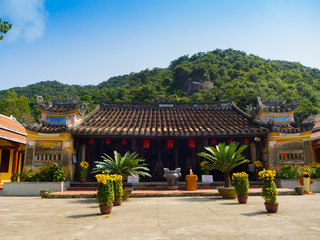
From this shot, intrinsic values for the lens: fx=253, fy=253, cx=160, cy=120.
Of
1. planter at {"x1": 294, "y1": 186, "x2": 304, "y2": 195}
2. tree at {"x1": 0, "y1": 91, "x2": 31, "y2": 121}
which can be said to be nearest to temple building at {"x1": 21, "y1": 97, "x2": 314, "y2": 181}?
planter at {"x1": 294, "y1": 186, "x2": 304, "y2": 195}

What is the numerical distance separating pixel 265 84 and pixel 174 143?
146 ft

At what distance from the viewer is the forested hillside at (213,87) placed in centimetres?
4433

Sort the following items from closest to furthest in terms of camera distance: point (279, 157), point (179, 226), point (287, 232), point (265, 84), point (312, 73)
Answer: point (287, 232), point (179, 226), point (279, 157), point (265, 84), point (312, 73)

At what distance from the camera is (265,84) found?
53.2 meters

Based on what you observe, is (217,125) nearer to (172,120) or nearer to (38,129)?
(172,120)

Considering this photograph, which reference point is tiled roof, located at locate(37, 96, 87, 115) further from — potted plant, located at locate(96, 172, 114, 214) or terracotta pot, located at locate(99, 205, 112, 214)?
terracotta pot, located at locate(99, 205, 112, 214)

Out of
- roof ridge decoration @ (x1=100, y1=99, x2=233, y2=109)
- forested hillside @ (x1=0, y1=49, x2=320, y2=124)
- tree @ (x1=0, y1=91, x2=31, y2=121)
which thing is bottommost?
roof ridge decoration @ (x1=100, y1=99, x2=233, y2=109)

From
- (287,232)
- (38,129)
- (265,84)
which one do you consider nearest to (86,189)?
(38,129)

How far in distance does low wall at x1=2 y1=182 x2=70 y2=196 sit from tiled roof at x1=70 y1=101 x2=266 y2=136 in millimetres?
2716

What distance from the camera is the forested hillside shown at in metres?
44.3

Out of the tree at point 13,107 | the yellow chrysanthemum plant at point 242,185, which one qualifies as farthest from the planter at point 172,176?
the tree at point 13,107

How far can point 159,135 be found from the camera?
43.5 feet

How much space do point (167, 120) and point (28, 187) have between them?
8359 millimetres

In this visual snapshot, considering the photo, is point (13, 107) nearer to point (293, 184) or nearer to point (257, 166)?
point (257, 166)
